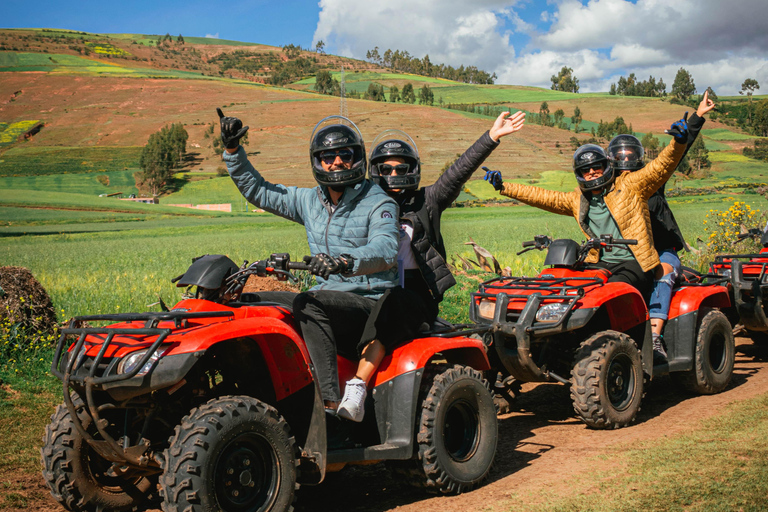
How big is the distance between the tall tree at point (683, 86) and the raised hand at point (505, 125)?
93934 mm

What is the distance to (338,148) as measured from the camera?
461 cm

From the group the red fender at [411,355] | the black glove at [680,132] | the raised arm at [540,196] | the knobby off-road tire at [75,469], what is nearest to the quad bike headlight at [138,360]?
the knobby off-road tire at [75,469]

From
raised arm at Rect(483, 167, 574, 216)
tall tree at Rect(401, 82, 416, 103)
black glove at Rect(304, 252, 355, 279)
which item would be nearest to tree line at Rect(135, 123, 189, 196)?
tall tree at Rect(401, 82, 416, 103)

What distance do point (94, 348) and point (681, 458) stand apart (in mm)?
4172

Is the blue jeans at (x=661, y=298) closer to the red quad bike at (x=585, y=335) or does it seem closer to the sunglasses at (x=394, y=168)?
the red quad bike at (x=585, y=335)

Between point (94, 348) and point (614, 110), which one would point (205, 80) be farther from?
point (94, 348)

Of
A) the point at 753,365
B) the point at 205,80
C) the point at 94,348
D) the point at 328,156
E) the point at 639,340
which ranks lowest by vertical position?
the point at 753,365

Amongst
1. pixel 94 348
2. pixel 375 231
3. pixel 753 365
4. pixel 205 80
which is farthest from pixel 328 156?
pixel 205 80

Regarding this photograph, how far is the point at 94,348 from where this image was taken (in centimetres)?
369

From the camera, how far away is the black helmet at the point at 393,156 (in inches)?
221

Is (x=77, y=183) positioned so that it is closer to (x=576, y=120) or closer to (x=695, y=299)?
(x=576, y=120)

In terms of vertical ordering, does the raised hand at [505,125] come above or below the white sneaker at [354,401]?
above

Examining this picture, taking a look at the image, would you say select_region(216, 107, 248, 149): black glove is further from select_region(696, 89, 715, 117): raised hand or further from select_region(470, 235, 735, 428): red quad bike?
select_region(696, 89, 715, 117): raised hand

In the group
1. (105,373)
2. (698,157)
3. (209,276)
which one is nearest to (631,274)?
(209,276)
